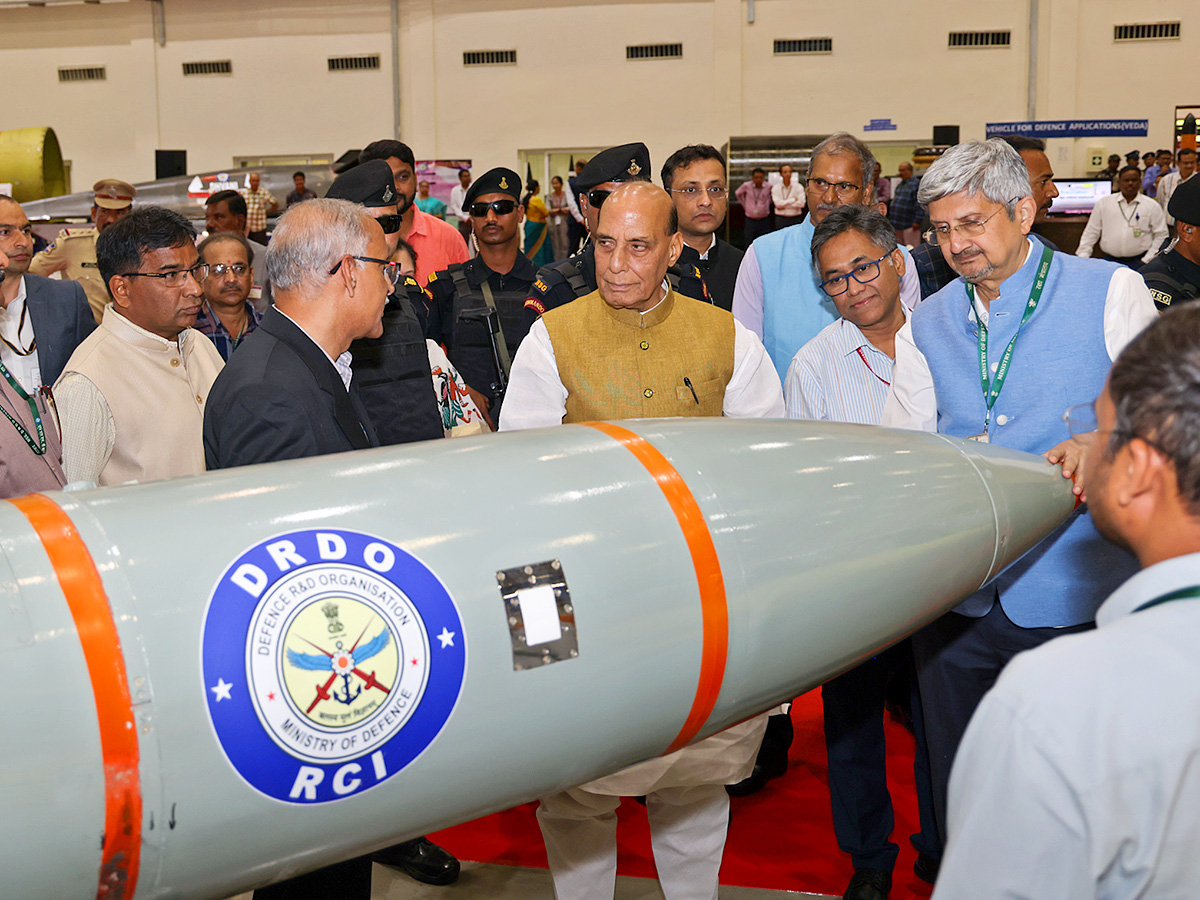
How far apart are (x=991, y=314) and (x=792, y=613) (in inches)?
33.5

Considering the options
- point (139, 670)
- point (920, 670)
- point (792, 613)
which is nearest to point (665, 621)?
point (792, 613)

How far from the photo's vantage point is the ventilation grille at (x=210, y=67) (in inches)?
575

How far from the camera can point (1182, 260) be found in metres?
3.25

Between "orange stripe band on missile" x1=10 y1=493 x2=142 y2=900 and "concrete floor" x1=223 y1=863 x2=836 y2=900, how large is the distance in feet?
5.18

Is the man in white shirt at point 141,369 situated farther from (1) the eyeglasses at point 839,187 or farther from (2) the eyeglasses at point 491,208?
(1) the eyeglasses at point 839,187

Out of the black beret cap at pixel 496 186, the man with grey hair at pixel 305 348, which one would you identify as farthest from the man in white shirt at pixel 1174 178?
the man with grey hair at pixel 305 348

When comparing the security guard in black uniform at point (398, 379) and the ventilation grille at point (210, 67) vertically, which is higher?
the ventilation grille at point (210, 67)

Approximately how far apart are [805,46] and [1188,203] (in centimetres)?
1105

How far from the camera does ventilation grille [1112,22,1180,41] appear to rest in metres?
12.7

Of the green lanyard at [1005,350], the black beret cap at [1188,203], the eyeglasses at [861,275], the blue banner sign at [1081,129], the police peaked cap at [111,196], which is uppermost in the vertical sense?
the blue banner sign at [1081,129]

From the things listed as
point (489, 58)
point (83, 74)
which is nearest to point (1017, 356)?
point (489, 58)

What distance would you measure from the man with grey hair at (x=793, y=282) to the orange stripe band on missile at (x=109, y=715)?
87.5 inches

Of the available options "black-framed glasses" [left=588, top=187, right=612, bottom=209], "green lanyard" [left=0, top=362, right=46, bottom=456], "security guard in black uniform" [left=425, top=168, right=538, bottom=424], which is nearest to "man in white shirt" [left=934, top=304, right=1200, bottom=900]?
"green lanyard" [left=0, top=362, right=46, bottom=456]

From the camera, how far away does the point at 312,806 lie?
1306mm
